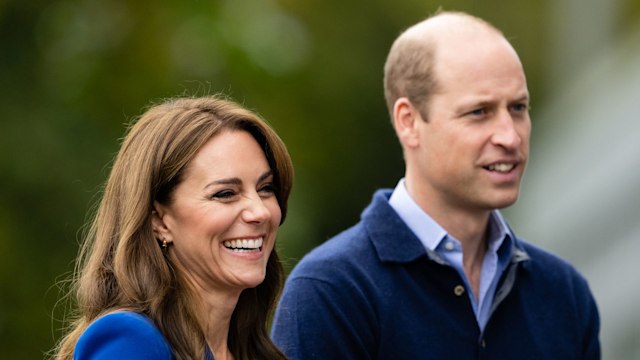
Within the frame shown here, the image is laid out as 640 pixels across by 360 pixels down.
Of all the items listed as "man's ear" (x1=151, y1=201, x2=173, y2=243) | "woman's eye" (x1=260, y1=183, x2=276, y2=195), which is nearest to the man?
"woman's eye" (x1=260, y1=183, x2=276, y2=195)

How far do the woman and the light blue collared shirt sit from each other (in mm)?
946

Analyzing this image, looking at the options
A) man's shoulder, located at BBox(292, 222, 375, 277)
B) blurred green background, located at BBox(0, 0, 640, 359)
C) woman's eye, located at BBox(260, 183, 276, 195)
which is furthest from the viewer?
blurred green background, located at BBox(0, 0, 640, 359)

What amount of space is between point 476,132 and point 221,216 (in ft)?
4.00

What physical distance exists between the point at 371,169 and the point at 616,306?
9.85ft

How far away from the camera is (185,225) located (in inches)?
147

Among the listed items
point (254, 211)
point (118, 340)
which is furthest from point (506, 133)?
point (118, 340)

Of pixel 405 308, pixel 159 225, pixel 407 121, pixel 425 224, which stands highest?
pixel 407 121

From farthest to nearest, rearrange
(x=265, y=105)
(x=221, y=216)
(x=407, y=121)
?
(x=265, y=105), (x=407, y=121), (x=221, y=216)

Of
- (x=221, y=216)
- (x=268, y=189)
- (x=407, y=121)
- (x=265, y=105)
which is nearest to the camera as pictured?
(x=221, y=216)

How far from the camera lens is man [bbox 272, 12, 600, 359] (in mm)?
4488

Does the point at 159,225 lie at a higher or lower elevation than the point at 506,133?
lower

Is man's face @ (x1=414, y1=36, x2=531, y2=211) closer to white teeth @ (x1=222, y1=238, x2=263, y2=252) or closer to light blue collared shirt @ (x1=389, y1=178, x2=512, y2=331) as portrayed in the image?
light blue collared shirt @ (x1=389, y1=178, x2=512, y2=331)

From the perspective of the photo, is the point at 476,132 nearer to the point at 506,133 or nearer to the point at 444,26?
the point at 506,133

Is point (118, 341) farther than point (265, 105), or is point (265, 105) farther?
point (265, 105)
